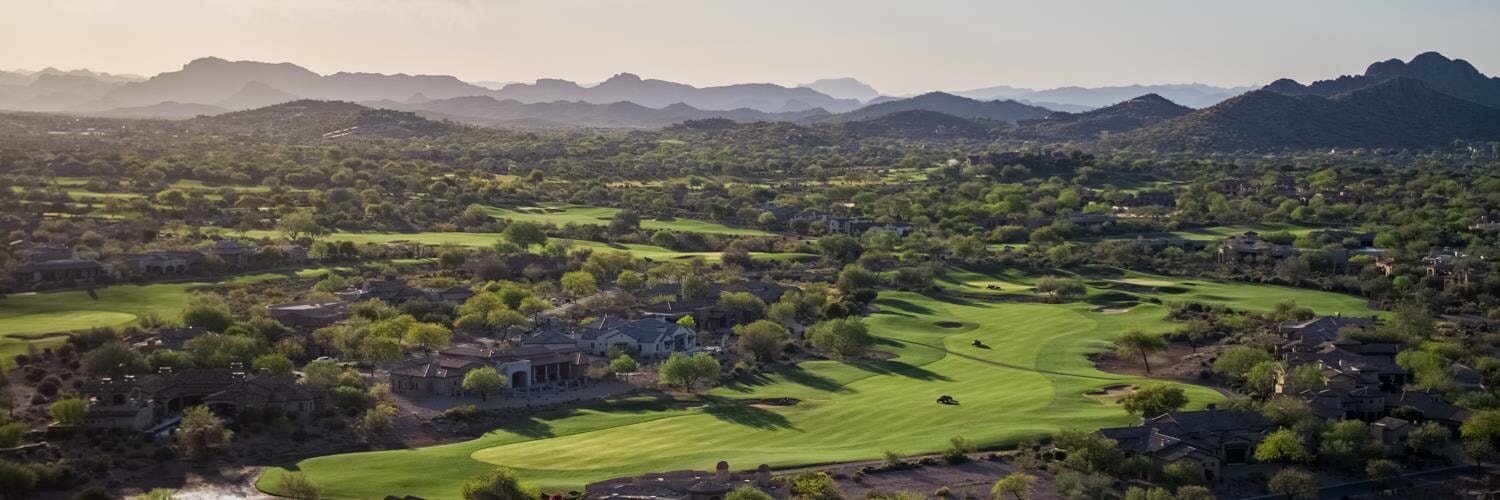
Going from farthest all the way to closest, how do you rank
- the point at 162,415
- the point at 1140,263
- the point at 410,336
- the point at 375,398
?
the point at 1140,263, the point at 410,336, the point at 375,398, the point at 162,415

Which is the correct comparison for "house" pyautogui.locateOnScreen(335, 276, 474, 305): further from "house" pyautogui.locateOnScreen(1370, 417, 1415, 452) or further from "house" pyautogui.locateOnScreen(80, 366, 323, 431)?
"house" pyautogui.locateOnScreen(1370, 417, 1415, 452)

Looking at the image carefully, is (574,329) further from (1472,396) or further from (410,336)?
(1472,396)

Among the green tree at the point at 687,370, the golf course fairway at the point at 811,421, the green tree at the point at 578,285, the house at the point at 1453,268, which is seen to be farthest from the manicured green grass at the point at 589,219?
the green tree at the point at 687,370

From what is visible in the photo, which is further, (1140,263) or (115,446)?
(1140,263)

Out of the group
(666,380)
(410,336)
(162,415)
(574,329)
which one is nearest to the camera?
(162,415)

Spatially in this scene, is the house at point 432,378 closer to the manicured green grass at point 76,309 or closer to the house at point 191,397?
the house at point 191,397

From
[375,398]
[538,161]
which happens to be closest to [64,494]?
[375,398]
